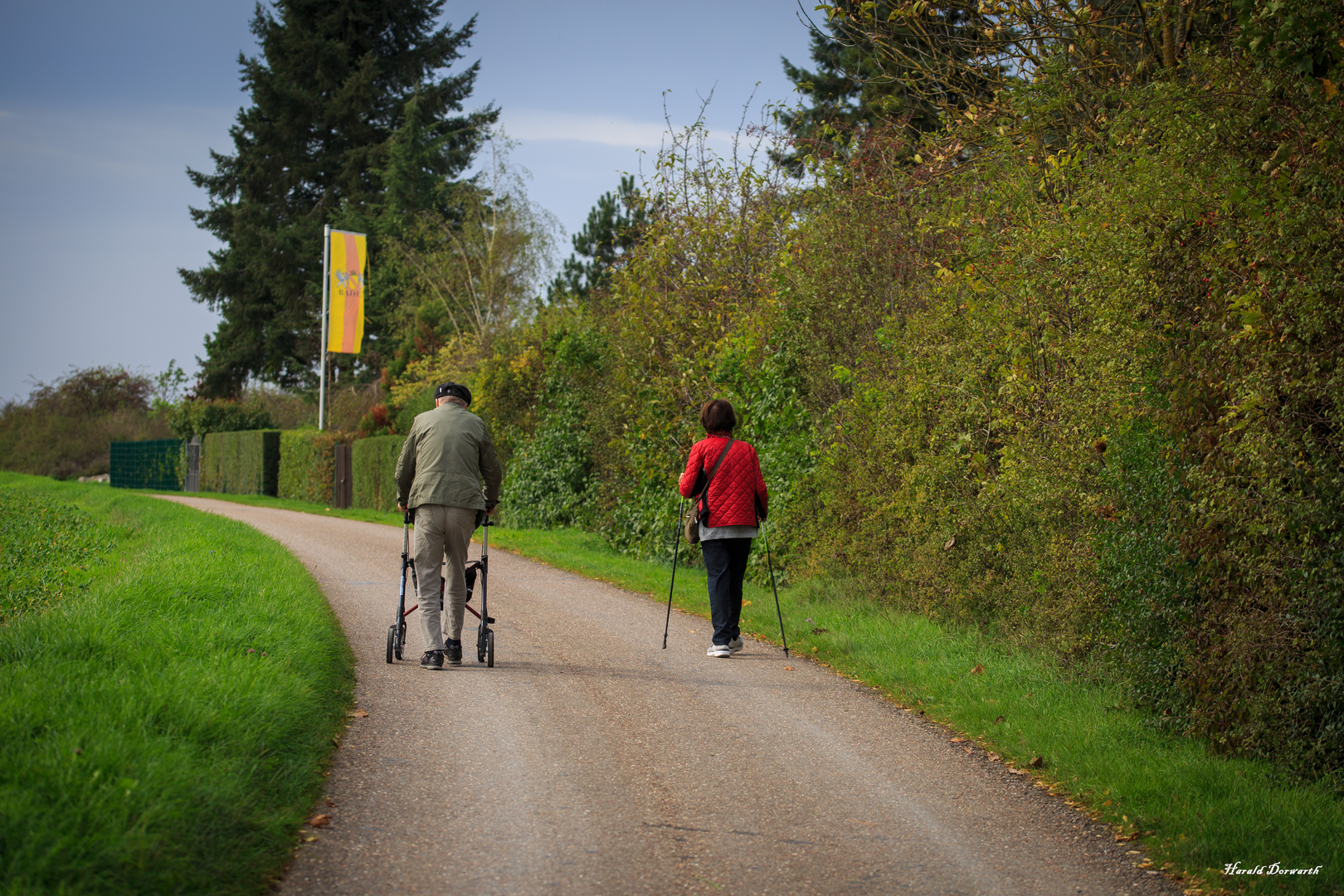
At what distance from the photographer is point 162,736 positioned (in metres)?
4.35

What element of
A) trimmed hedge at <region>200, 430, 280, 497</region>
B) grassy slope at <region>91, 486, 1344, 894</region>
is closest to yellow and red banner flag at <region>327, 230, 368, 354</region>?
trimmed hedge at <region>200, 430, 280, 497</region>

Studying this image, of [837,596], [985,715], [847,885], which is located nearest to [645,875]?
[847,885]

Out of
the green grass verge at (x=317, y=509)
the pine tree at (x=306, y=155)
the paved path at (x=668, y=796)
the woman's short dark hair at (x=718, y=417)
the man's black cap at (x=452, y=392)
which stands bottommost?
the paved path at (x=668, y=796)

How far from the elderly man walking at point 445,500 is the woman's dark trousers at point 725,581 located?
1968 mm

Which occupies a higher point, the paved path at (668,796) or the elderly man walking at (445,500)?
the elderly man walking at (445,500)

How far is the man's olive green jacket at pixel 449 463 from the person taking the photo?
7398mm

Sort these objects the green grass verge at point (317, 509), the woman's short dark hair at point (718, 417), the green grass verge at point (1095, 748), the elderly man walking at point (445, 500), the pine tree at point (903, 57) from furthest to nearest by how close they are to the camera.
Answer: the green grass verge at point (317, 509) → the pine tree at point (903, 57) → the woman's short dark hair at point (718, 417) → the elderly man walking at point (445, 500) → the green grass verge at point (1095, 748)

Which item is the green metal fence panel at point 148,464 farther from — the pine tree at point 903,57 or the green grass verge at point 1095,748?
the green grass verge at point 1095,748

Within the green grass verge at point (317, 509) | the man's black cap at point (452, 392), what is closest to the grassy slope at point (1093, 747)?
the man's black cap at point (452, 392)

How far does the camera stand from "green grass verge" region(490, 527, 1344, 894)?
4.16 metres

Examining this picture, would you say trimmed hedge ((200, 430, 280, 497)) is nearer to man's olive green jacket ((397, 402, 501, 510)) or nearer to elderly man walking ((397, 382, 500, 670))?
man's olive green jacket ((397, 402, 501, 510))

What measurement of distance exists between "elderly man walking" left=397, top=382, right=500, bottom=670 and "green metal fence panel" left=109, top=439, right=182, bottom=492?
40.7m

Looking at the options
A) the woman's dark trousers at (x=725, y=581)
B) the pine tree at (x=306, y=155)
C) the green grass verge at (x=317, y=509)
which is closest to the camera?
the woman's dark trousers at (x=725, y=581)

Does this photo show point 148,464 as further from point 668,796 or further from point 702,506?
point 668,796
